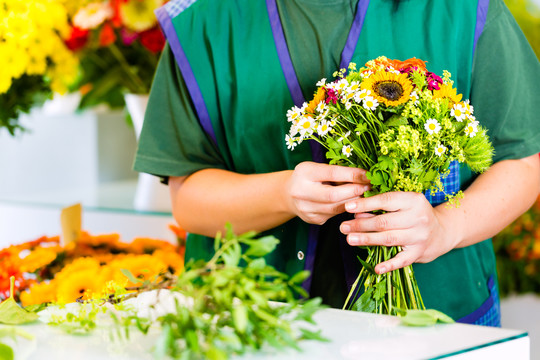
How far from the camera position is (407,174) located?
89 centimetres

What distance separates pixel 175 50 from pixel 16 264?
1.72ft

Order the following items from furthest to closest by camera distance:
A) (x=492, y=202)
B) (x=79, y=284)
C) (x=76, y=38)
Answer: (x=76, y=38) < (x=79, y=284) < (x=492, y=202)

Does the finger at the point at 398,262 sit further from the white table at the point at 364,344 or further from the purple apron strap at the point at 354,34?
the purple apron strap at the point at 354,34

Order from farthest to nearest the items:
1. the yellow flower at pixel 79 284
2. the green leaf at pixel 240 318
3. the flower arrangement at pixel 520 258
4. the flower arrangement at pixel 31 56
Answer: the flower arrangement at pixel 520 258 < the flower arrangement at pixel 31 56 < the yellow flower at pixel 79 284 < the green leaf at pixel 240 318

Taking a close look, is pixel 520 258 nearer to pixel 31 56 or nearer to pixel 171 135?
pixel 171 135

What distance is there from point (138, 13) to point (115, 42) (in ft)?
0.58

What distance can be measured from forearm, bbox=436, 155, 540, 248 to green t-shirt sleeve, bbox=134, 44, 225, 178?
1.39 ft

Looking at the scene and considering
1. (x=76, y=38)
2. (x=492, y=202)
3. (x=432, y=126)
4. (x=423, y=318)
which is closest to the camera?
(x=423, y=318)

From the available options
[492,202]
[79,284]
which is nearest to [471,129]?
[492,202]

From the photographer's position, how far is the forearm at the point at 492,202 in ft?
3.39

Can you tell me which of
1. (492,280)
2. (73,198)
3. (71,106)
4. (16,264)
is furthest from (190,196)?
(71,106)

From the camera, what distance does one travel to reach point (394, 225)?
897 mm

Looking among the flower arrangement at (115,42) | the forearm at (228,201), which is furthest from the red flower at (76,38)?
the forearm at (228,201)

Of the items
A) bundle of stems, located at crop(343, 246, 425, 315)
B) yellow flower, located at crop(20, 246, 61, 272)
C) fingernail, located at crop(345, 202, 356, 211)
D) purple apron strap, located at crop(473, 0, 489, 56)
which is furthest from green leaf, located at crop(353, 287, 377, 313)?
yellow flower, located at crop(20, 246, 61, 272)
